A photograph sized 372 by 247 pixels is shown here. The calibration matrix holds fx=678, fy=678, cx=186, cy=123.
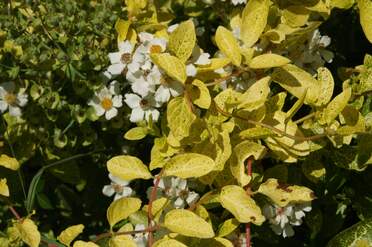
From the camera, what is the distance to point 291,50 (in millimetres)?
1410

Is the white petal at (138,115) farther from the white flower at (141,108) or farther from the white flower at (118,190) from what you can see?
the white flower at (118,190)

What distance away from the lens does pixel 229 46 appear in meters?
1.19

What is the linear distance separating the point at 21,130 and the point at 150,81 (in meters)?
0.46

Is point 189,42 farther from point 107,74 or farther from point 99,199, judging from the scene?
point 99,199

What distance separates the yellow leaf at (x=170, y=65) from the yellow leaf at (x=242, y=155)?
6.1 inches

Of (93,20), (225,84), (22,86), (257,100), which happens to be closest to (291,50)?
(225,84)

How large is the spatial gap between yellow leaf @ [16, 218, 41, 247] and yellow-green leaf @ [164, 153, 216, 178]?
244 mm

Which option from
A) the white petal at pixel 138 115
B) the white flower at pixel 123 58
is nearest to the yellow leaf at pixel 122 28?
the white flower at pixel 123 58

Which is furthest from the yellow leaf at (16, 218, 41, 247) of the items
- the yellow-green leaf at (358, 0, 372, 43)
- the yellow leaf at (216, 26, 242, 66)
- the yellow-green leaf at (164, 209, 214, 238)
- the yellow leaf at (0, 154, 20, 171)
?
the yellow-green leaf at (358, 0, 372, 43)

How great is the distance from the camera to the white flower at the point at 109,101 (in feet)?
4.75

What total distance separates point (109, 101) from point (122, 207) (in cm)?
40

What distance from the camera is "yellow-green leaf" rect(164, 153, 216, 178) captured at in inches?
42.7

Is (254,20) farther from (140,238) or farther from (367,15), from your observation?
(140,238)

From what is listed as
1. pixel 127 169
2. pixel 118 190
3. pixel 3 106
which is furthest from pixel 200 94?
pixel 3 106
